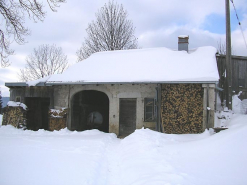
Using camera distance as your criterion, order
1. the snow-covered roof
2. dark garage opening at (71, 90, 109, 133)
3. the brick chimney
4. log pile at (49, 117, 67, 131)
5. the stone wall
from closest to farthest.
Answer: the snow-covered roof → log pile at (49, 117, 67, 131) → the stone wall → dark garage opening at (71, 90, 109, 133) → the brick chimney

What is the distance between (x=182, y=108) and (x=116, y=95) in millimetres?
3322

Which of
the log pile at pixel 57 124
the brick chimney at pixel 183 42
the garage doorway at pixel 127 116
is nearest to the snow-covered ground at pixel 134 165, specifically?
the garage doorway at pixel 127 116

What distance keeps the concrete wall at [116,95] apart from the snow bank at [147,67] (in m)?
0.63

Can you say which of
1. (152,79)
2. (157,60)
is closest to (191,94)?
(152,79)

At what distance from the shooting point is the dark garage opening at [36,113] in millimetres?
13961

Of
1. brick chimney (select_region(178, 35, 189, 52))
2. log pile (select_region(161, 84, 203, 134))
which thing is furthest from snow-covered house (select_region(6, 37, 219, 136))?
brick chimney (select_region(178, 35, 189, 52))

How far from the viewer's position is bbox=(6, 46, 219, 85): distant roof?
403 inches

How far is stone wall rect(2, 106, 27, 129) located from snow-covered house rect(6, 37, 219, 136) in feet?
2.52

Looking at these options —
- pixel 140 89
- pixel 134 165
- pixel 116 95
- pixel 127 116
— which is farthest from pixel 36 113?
pixel 134 165

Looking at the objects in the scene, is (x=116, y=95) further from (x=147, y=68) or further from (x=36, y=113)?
(x=36, y=113)

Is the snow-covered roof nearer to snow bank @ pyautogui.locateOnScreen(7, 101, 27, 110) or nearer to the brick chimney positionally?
the brick chimney

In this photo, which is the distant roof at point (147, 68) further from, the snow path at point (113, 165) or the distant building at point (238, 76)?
the snow path at point (113, 165)

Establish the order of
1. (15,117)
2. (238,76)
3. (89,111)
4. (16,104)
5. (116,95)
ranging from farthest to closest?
(89,111), (238,76), (16,104), (15,117), (116,95)

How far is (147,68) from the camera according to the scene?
11.7 meters
